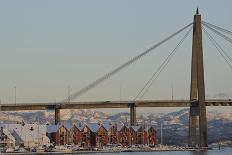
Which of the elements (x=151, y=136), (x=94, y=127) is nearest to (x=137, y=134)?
(x=151, y=136)

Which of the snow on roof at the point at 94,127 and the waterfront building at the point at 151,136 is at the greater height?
the snow on roof at the point at 94,127

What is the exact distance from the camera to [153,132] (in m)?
154

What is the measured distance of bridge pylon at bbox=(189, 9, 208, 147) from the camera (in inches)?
4643

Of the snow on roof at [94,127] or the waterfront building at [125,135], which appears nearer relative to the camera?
the snow on roof at [94,127]

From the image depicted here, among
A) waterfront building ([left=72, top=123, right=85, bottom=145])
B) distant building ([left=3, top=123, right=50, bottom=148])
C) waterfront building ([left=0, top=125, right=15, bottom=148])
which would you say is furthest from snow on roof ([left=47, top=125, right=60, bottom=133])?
waterfront building ([left=0, top=125, right=15, bottom=148])

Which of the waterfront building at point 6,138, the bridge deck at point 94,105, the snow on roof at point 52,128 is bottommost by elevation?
the waterfront building at point 6,138

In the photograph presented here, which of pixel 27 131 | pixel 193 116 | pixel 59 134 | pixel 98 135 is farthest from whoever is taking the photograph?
pixel 98 135

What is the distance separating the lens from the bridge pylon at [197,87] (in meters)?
118

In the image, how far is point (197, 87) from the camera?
119312 millimetres

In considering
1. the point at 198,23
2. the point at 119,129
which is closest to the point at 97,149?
the point at 119,129

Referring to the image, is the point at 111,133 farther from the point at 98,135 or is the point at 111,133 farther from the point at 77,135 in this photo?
the point at 77,135

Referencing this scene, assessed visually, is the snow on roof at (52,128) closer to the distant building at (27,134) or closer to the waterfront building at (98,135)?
the distant building at (27,134)

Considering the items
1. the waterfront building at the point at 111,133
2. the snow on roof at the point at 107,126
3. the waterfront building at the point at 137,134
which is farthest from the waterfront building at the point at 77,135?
the waterfront building at the point at 137,134

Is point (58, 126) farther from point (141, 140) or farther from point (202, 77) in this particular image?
point (202, 77)
